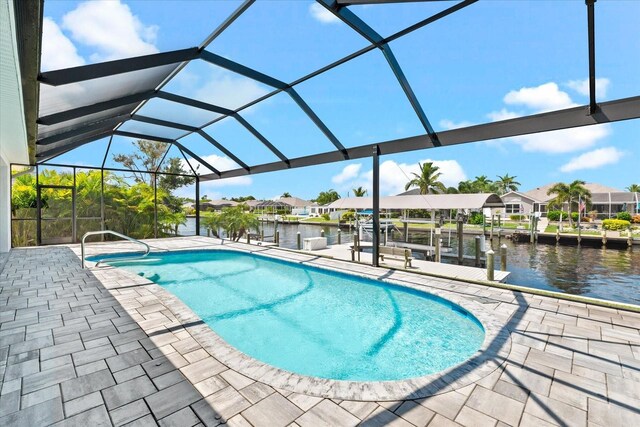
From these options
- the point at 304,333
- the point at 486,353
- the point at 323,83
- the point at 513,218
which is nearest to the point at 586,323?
the point at 486,353

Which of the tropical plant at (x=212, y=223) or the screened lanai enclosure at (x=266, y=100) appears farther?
the tropical plant at (x=212, y=223)

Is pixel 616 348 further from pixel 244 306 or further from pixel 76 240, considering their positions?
pixel 76 240

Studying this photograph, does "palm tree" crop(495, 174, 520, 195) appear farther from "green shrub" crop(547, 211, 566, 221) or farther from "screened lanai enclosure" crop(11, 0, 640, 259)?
"screened lanai enclosure" crop(11, 0, 640, 259)

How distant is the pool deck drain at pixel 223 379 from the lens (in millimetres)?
2135

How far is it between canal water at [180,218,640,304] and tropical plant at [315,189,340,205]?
37234 millimetres

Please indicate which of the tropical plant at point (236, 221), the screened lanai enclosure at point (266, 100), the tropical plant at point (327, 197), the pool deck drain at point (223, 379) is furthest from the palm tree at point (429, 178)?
the pool deck drain at point (223, 379)

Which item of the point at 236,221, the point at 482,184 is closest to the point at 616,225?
the point at 482,184

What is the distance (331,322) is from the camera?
5215 millimetres

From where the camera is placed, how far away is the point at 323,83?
6445 mm

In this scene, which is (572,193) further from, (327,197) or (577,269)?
(327,197)

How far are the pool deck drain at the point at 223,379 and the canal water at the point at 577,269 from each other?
23.4 feet

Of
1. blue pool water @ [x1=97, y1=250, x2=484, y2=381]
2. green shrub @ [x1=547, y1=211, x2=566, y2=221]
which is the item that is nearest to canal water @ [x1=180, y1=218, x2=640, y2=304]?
blue pool water @ [x1=97, y1=250, x2=484, y2=381]

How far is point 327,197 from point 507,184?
30.5 m

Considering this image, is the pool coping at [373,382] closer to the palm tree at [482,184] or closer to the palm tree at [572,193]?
the palm tree at [572,193]
